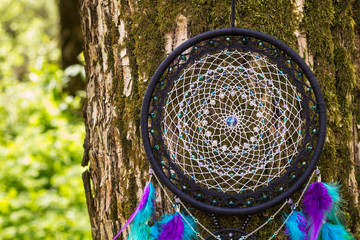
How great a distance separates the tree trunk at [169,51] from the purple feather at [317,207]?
0.10m

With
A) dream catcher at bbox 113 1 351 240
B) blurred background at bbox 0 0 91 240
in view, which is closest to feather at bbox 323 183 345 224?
dream catcher at bbox 113 1 351 240

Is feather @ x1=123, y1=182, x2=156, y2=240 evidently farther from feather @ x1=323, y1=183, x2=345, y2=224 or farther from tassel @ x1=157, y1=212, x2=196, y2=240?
feather @ x1=323, y1=183, x2=345, y2=224

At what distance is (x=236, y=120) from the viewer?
1.15 metres

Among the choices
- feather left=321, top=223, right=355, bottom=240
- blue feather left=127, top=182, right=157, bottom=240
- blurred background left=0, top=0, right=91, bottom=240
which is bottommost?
feather left=321, top=223, right=355, bottom=240

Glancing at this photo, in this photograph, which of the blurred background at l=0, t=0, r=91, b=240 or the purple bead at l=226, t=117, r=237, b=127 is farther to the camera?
the blurred background at l=0, t=0, r=91, b=240

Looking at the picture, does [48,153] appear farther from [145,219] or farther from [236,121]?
[236,121]

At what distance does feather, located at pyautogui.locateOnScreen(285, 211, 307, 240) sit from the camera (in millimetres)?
1143

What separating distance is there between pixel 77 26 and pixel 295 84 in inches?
142

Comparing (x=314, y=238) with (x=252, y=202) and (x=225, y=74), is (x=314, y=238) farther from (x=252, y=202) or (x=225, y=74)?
(x=225, y=74)

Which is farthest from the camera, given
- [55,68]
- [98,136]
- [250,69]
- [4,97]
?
[4,97]

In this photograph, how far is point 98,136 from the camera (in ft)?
4.61

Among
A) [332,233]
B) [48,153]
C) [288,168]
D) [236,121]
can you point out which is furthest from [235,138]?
[48,153]

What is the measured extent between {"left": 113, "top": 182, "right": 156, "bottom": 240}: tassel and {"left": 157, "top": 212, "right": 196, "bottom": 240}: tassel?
0.15 feet

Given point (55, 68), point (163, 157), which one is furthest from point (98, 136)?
point (55, 68)
